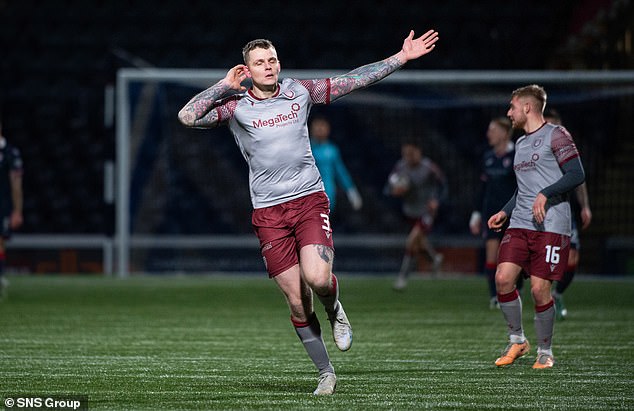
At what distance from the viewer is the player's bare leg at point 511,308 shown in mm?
7648

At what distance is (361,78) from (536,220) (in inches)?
65.2

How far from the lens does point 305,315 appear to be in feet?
21.1

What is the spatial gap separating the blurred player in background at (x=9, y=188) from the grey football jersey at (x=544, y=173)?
25.2ft

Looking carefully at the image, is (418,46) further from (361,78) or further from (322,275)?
(322,275)

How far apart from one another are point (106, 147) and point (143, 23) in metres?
6.57

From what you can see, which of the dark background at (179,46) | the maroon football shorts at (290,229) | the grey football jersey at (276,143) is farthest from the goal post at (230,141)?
the maroon football shorts at (290,229)

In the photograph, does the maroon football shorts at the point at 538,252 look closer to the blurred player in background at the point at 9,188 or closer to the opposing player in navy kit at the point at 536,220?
the opposing player in navy kit at the point at 536,220

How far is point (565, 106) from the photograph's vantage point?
18156mm

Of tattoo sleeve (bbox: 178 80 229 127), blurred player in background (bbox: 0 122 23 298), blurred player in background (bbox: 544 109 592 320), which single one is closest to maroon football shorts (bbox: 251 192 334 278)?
tattoo sleeve (bbox: 178 80 229 127)

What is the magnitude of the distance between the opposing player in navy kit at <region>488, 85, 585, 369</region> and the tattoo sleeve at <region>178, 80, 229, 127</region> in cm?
218

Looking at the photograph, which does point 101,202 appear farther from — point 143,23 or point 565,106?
point 565,106

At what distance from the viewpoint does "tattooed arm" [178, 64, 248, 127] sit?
21.1ft

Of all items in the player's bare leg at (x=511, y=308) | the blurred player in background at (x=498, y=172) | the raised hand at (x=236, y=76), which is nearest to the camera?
the raised hand at (x=236, y=76)

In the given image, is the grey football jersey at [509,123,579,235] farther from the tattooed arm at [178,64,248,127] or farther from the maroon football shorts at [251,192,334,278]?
the tattooed arm at [178,64,248,127]
